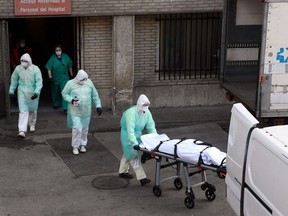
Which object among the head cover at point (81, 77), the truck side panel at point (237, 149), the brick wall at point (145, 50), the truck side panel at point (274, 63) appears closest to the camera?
the truck side panel at point (237, 149)

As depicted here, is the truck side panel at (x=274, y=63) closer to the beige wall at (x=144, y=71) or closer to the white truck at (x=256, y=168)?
the white truck at (x=256, y=168)

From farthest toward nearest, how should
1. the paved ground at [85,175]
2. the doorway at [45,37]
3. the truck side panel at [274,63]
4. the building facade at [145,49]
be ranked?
the doorway at [45,37], the building facade at [145,49], the truck side panel at [274,63], the paved ground at [85,175]

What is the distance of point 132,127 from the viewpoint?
890cm

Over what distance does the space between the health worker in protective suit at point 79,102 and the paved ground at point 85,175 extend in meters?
0.48

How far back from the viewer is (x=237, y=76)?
12.4m

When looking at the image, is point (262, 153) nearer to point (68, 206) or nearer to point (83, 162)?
point (68, 206)

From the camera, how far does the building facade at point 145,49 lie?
12.6 m

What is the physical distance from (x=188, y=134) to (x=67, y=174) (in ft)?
10.1

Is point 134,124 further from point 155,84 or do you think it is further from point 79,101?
point 155,84

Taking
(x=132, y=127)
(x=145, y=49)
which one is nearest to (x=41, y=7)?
(x=145, y=49)

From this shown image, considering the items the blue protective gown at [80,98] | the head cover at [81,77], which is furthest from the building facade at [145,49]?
the head cover at [81,77]

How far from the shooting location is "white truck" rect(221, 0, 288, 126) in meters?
9.79

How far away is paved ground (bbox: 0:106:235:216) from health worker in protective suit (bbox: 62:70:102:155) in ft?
1.59

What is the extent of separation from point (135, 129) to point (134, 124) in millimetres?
154
